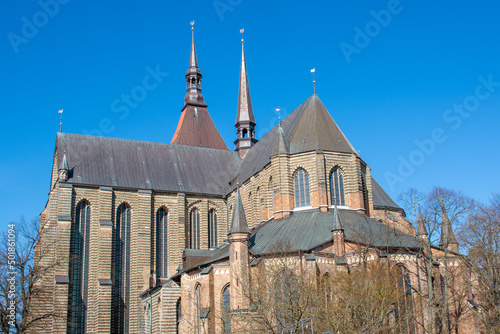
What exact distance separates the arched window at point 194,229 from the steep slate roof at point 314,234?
36.9 ft

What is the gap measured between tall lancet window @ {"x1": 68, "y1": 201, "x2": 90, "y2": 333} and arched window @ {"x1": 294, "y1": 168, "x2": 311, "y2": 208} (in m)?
18.0

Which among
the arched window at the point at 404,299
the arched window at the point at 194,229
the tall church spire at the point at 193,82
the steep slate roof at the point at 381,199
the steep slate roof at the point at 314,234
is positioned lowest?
the arched window at the point at 404,299

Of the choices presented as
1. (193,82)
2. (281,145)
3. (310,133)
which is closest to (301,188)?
(281,145)

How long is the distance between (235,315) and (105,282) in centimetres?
1681

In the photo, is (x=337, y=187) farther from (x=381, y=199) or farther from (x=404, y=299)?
(x=404, y=299)

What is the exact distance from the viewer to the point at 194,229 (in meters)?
55.0

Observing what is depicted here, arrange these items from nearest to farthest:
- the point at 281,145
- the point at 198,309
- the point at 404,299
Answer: the point at 404,299 < the point at 198,309 < the point at 281,145

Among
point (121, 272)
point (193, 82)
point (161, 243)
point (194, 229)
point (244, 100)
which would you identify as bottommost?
point (121, 272)

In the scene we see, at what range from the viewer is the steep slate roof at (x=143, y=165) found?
175ft

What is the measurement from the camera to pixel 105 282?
4862 cm

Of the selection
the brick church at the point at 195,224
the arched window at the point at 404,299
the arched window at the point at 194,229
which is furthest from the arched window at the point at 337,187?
the arched window at the point at 194,229

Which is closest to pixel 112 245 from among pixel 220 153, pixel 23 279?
pixel 23 279

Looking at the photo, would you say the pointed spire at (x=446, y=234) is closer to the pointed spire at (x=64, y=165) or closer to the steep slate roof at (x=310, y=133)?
the steep slate roof at (x=310, y=133)

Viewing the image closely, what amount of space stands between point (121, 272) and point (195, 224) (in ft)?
26.6
